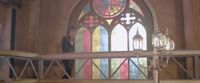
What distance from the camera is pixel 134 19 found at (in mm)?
8461

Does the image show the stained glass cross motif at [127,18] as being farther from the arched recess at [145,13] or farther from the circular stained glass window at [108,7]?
the arched recess at [145,13]

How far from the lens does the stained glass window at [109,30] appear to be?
27.4 feet

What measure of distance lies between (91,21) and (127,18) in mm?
993

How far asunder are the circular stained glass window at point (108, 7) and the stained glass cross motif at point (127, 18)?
19 centimetres

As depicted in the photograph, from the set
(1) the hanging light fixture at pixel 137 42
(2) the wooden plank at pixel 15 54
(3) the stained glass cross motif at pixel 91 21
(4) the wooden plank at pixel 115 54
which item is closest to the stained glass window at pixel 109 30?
(3) the stained glass cross motif at pixel 91 21

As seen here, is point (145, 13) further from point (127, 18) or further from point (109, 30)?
point (109, 30)

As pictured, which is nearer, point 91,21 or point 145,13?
point 145,13

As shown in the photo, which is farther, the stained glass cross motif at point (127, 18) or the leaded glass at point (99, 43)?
the leaded glass at point (99, 43)

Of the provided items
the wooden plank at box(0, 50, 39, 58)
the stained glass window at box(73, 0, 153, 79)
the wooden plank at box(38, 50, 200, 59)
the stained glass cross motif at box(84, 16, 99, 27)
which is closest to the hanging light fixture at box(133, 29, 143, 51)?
the wooden plank at box(38, 50, 200, 59)

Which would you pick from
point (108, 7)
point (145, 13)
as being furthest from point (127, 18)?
point (108, 7)

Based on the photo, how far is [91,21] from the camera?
8805 millimetres

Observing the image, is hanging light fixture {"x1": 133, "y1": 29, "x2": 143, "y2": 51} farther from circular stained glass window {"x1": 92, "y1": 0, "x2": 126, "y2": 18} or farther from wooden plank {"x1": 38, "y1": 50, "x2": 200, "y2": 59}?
circular stained glass window {"x1": 92, "y1": 0, "x2": 126, "y2": 18}

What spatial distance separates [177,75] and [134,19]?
1.85m

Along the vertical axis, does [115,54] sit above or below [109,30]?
below
